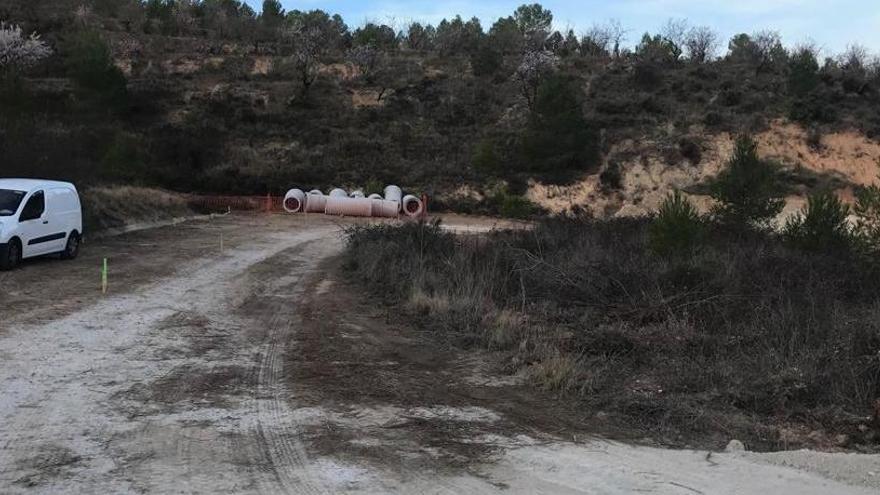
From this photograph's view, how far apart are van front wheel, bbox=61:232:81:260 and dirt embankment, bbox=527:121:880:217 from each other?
108 ft

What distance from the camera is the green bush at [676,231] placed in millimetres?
16766

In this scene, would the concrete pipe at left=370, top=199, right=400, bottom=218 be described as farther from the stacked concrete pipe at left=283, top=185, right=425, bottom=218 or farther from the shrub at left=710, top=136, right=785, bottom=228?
the shrub at left=710, top=136, right=785, bottom=228

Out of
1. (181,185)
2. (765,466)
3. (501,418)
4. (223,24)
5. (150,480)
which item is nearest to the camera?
(150,480)

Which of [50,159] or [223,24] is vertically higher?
[223,24]

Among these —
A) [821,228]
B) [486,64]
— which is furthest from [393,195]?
[821,228]

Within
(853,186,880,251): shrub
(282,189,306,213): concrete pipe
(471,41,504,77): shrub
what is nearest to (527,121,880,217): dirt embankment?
(282,189,306,213): concrete pipe

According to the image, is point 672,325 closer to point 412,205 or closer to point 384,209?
point 384,209

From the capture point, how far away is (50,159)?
24672 mm

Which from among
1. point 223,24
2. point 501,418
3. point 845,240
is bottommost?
point 501,418

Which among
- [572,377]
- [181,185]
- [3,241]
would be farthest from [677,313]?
[181,185]

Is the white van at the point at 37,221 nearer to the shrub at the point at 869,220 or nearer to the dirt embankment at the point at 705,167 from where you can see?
the shrub at the point at 869,220

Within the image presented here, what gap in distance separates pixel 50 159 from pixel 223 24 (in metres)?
58.4

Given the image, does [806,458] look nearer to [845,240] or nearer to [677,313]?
[677,313]

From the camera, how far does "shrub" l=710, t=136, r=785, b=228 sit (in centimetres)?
2308
